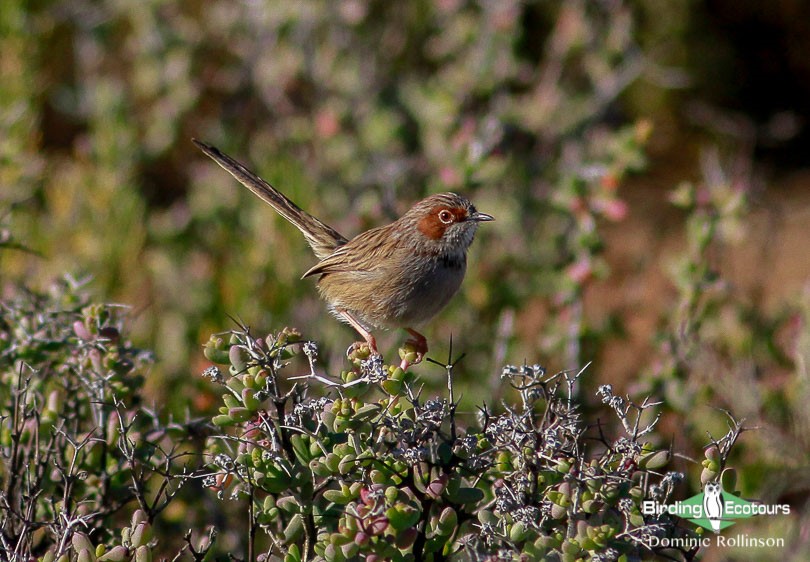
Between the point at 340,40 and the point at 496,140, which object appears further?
the point at 340,40

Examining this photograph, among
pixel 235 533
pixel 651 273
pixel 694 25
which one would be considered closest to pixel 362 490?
pixel 235 533

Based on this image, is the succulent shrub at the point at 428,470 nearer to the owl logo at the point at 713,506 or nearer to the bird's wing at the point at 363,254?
the owl logo at the point at 713,506

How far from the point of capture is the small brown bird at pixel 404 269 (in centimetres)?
411

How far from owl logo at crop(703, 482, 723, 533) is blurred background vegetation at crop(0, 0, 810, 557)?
1368 mm

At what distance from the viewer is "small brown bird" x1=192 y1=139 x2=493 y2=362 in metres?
4.11

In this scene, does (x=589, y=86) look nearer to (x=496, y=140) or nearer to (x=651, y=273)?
(x=651, y=273)

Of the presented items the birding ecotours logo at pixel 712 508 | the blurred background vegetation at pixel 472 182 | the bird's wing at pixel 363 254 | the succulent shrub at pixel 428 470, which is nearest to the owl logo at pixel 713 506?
the birding ecotours logo at pixel 712 508

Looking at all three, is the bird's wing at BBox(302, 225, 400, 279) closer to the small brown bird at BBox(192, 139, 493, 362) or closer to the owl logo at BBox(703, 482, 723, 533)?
the small brown bird at BBox(192, 139, 493, 362)

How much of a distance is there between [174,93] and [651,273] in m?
4.12

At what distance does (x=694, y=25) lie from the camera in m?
8.97

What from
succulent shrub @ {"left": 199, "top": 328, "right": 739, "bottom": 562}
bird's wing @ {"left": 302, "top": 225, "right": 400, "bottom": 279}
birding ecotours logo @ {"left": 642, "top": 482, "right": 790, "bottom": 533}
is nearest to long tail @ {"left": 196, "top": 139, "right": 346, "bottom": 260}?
bird's wing @ {"left": 302, "top": 225, "right": 400, "bottom": 279}

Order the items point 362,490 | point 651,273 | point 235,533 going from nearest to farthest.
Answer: point 362,490
point 235,533
point 651,273

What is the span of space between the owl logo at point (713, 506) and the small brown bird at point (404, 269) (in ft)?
4.91

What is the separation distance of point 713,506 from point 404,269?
180cm
